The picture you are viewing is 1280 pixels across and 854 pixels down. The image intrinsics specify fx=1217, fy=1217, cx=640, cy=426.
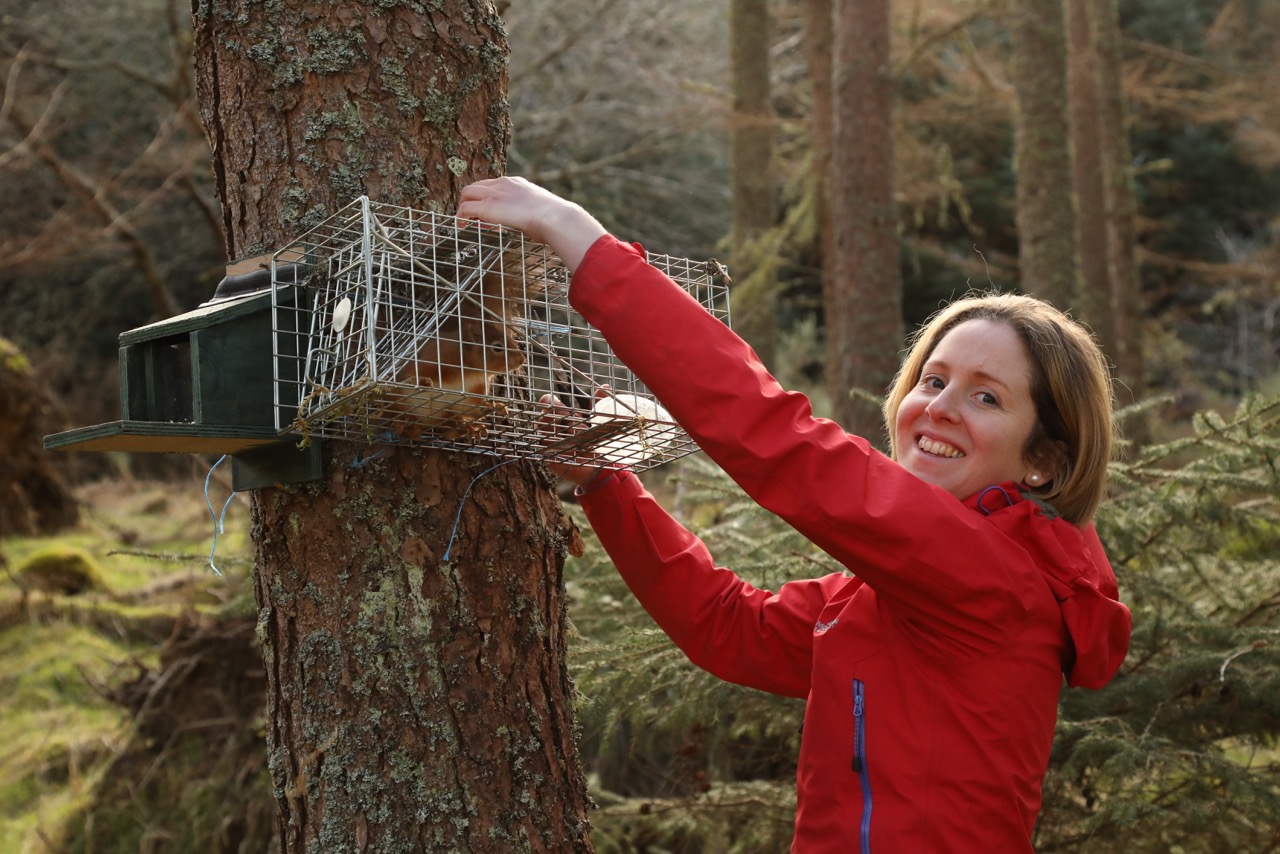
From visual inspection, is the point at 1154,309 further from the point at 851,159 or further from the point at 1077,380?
the point at 1077,380

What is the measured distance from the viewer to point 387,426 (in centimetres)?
205

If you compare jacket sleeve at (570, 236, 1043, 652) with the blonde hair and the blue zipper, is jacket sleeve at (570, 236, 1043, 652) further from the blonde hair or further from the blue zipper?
the blonde hair

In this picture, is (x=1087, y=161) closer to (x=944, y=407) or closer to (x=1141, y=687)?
(x=1141, y=687)

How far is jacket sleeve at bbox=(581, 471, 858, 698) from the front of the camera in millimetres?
2547

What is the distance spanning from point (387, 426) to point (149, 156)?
9.17 meters

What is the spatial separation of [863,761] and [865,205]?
18.5ft

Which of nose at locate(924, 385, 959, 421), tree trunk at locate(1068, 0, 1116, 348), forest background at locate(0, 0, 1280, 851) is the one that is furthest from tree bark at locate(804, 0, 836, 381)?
nose at locate(924, 385, 959, 421)

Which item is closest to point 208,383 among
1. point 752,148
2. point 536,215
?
point 536,215

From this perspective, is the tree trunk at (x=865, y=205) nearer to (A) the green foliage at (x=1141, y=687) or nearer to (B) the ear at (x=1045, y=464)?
(A) the green foliage at (x=1141, y=687)

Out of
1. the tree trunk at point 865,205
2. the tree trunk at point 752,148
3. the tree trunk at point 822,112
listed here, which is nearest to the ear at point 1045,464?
the tree trunk at point 865,205

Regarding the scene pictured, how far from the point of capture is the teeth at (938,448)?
2.35 metres

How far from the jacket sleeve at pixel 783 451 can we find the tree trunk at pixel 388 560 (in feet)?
1.53

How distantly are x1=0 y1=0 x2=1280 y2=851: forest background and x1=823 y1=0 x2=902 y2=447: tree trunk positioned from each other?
0.95m

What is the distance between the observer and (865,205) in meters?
7.32
